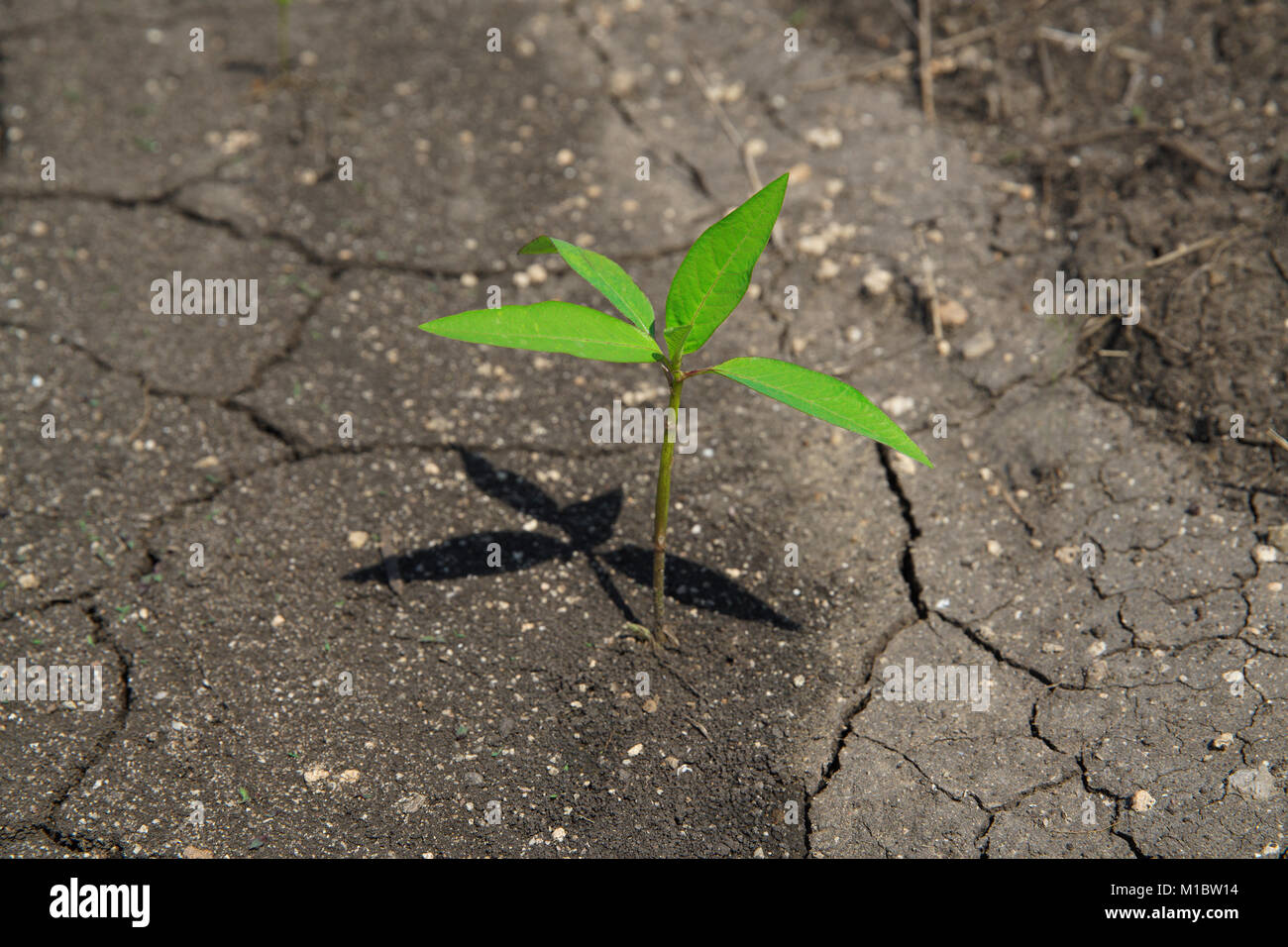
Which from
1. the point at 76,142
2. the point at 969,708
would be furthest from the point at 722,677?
the point at 76,142

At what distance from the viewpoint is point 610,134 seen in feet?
11.6

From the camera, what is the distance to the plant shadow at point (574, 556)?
2.44m

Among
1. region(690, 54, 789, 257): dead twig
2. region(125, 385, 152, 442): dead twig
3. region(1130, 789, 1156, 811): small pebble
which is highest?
region(690, 54, 789, 257): dead twig

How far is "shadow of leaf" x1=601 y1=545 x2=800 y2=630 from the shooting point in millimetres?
2414

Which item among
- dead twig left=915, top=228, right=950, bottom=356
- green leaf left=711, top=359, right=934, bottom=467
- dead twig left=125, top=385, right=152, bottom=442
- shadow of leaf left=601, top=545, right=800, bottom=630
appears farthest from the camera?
dead twig left=915, top=228, right=950, bottom=356

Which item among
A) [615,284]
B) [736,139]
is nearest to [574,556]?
[615,284]

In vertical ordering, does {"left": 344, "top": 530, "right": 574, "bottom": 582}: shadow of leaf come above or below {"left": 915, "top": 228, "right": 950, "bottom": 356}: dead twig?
below

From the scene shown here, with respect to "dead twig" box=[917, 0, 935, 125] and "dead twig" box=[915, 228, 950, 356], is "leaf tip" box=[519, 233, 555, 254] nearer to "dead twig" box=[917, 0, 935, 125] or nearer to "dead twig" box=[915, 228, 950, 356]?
"dead twig" box=[915, 228, 950, 356]

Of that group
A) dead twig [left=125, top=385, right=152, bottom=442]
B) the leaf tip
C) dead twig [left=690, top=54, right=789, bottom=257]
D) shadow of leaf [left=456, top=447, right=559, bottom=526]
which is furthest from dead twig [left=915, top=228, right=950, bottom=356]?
dead twig [left=125, top=385, right=152, bottom=442]

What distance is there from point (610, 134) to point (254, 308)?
4.69ft

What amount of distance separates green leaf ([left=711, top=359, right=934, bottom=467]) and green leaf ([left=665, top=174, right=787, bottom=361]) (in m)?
0.10

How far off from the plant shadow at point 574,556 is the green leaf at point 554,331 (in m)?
0.81

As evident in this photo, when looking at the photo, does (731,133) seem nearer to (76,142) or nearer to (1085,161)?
(1085,161)

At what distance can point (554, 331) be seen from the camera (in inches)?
67.4
